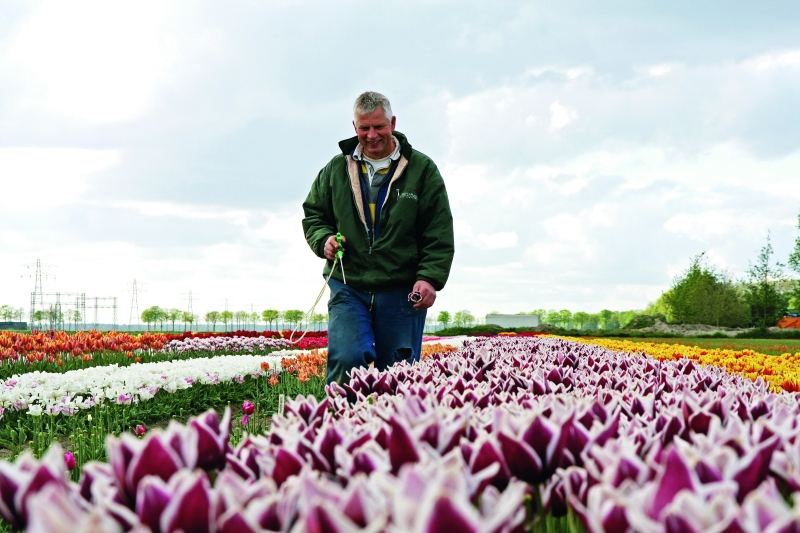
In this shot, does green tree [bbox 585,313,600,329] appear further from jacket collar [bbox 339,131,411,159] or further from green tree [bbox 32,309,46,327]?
jacket collar [bbox 339,131,411,159]

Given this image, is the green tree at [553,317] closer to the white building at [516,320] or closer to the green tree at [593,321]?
the green tree at [593,321]

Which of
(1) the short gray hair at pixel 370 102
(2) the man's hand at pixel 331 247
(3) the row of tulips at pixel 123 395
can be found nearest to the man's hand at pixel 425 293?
(2) the man's hand at pixel 331 247

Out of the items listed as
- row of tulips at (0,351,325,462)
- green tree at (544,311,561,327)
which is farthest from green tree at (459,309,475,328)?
row of tulips at (0,351,325,462)

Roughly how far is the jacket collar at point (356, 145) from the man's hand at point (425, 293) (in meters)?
1.31

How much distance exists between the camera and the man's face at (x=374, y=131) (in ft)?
18.4

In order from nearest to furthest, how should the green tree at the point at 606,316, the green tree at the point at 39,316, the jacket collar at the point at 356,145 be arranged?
1. the jacket collar at the point at 356,145
2. the green tree at the point at 39,316
3. the green tree at the point at 606,316

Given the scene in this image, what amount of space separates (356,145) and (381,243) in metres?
1.11

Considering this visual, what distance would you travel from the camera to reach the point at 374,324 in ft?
19.1

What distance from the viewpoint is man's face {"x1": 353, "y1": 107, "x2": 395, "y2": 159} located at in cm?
560

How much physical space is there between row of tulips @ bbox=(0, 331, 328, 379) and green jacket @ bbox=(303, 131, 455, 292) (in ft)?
19.0

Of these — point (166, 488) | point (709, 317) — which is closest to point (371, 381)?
point (166, 488)

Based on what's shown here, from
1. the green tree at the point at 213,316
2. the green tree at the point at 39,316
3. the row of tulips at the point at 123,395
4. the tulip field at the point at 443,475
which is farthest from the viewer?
the green tree at the point at 213,316

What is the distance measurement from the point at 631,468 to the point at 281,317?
362ft

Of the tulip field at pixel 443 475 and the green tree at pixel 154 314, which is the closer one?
the tulip field at pixel 443 475
